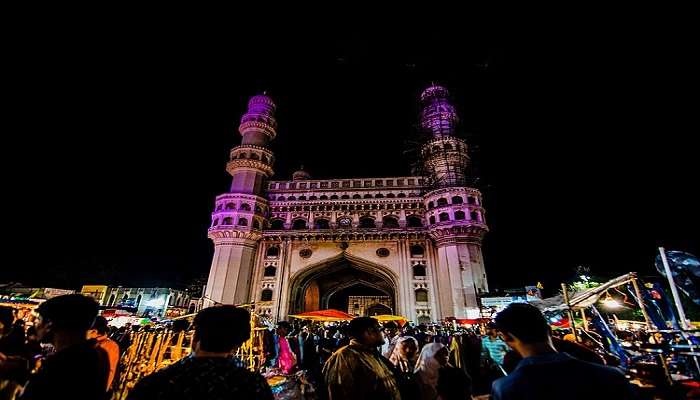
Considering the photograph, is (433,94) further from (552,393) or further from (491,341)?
(552,393)

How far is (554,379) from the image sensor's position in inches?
70.8

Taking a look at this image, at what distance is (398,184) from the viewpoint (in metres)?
31.1

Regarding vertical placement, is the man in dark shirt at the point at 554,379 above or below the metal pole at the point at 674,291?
below

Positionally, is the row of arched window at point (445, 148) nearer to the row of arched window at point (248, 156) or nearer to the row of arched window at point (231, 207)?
the row of arched window at point (248, 156)

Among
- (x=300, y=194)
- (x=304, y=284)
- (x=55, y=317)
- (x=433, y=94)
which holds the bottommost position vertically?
(x=55, y=317)

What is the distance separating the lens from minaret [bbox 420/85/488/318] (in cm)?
2273

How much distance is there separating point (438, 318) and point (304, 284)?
12258mm

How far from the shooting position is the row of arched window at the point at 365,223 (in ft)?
93.5

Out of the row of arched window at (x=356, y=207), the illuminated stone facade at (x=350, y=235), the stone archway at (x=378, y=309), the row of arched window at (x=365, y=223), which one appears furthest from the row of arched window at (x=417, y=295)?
the stone archway at (x=378, y=309)

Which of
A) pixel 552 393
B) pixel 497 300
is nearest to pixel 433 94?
pixel 497 300

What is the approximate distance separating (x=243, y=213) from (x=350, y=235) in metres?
10.1

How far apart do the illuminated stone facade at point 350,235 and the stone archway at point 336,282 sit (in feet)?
0.37

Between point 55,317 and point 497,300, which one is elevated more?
point 497,300

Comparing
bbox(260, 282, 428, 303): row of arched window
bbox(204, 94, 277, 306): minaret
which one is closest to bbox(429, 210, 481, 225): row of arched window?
bbox(260, 282, 428, 303): row of arched window
